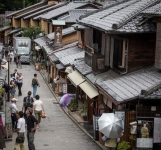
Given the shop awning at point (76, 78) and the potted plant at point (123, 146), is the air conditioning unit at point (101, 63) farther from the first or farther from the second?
the potted plant at point (123, 146)

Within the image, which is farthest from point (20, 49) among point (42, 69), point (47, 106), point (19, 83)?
point (47, 106)

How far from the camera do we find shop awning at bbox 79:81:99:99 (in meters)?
23.1

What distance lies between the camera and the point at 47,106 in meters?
32.4

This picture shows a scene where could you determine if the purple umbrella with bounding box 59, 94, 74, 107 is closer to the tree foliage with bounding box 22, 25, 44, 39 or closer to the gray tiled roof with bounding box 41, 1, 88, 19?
the gray tiled roof with bounding box 41, 1, 88, 19

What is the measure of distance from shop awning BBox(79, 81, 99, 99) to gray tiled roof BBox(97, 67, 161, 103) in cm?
119

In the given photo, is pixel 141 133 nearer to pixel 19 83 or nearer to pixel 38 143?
pixel 38 143

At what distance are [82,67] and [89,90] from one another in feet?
15.2

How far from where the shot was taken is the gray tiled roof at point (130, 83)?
725 inches

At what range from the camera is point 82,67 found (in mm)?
28625

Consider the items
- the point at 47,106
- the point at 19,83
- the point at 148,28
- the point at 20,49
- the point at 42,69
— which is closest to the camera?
the point at 148,28

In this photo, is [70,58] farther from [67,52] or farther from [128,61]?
[128,61]

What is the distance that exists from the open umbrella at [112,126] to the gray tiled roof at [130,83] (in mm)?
717

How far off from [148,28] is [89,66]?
24.6ft

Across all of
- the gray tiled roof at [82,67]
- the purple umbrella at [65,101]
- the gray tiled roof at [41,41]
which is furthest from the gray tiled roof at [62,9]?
the purple umbrella at [65,101]
